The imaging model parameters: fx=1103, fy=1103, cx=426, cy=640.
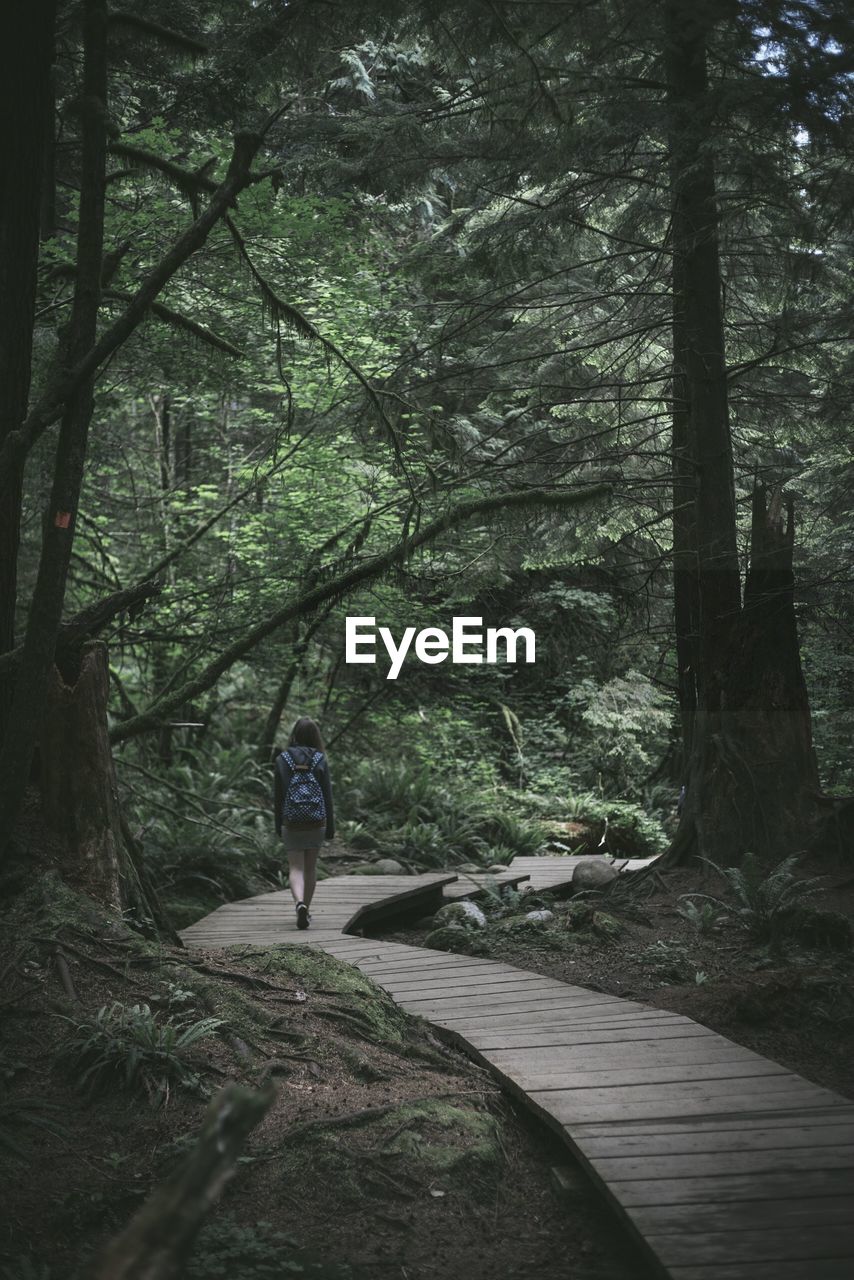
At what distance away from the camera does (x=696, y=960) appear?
26.2 ft

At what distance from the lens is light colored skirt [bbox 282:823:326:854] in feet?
30.9

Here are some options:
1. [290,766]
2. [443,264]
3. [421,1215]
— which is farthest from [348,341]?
[421,1215]

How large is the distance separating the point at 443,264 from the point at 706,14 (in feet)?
20.0

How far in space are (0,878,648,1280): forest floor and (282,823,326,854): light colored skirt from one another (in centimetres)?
291

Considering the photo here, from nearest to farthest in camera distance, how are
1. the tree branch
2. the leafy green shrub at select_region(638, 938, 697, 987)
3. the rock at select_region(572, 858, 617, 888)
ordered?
1. the leafy green shrub at select_region(638, 938, 697, 987)
2. the tree branch
3. the rock at select_region(572, 858, 617, 888)

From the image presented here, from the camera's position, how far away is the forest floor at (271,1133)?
4.07 metres

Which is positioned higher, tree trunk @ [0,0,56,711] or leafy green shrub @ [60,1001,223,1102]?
tree trunk @ [0,0,56,711]

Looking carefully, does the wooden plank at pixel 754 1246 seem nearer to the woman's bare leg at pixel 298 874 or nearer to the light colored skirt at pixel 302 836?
the light colored skirt at pixel 302 836

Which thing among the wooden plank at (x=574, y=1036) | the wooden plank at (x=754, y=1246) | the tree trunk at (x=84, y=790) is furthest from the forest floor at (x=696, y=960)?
the tree trunk at (x=84, y=790)

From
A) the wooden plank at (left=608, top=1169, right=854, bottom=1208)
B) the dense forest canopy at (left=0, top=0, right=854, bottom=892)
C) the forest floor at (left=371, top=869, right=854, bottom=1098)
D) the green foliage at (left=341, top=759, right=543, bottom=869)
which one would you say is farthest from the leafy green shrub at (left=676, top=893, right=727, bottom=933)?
the green foliage at (left=341, top=759, right=543, bottom=869)

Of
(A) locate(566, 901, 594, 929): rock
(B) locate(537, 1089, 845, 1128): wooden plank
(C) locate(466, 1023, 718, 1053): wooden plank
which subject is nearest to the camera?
(B) locate(537, 1089, 845, 1128): wooden plank

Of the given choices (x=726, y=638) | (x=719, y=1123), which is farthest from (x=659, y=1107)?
(x=726, y=638)

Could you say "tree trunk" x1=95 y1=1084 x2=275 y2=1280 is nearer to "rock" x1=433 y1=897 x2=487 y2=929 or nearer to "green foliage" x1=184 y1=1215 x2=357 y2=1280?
"green foliage" x1=184 y1=1215 x2=357 y2=1280

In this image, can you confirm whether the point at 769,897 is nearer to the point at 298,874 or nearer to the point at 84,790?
the point at 298,874
